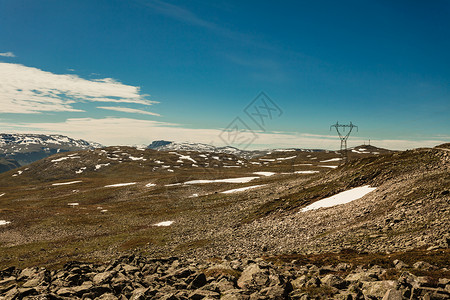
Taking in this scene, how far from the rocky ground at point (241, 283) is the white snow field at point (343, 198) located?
25.7 meters

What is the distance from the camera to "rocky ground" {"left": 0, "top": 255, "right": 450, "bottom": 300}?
13914 millimetres

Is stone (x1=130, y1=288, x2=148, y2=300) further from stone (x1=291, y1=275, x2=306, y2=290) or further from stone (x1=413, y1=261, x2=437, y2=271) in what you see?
stone (x1=413, y1=261, x2=437, y2=271)

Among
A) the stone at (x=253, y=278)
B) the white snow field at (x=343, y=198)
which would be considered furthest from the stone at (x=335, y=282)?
the white snow field at (x=343, y=198)

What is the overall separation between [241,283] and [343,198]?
35554 millimetres

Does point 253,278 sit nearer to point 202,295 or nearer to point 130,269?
point 202,295

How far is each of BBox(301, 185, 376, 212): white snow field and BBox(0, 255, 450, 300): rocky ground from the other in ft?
84.3

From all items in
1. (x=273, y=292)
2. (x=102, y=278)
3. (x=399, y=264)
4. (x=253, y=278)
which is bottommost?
(x=102, y=278)

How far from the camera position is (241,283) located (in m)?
17.8

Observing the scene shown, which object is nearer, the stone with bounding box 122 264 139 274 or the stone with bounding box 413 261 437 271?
the stone with bounding box 413 261 437 271

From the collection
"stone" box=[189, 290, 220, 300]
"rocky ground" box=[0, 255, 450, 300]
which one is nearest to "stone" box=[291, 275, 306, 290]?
"rocky ground" box=[0, 255, 450, 300]

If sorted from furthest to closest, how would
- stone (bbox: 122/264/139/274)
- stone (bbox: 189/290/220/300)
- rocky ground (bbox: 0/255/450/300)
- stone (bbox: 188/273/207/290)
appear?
1. stone (bbox: 122/264/139/274)
2. stone (bbox: 188/273/207/290)
3. stone (bbox: 189/290/220/300)
4. rocky ground (bbox: 0/255/450/300)

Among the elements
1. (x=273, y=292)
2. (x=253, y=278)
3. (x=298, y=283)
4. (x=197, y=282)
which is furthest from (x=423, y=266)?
(x=197, y=282)

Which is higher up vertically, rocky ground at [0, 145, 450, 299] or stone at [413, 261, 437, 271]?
stone at [413, 261, 437, 271]

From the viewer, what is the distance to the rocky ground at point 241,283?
45.6ft
